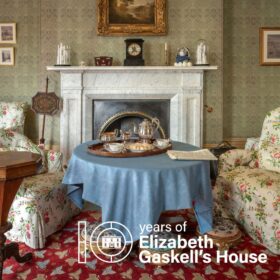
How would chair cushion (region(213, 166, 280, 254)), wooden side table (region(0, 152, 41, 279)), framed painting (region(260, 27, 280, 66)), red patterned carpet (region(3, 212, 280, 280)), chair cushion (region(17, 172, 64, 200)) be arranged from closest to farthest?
wooden side table (region(0, 152, 41, 279)) → red patterned carpet (region(3, 212, 280, 280)) → chair cushion (region(213, 166, 280, 254)) → chair cushion (region(17, 172, 64, 200)) → framed painting (region(260, 27, 280, 66))

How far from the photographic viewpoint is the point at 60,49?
411 centimetres

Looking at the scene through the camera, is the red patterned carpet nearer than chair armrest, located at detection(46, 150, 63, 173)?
Yes

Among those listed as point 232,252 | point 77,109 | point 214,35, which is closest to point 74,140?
point 77,109

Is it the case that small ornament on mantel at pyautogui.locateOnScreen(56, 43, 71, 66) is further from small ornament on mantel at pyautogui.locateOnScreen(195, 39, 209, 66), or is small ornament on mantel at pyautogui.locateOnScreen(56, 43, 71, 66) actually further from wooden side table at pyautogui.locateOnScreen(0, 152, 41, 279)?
wooden side table at pyautogui.locateOnScreen(0, 152, 41, 279)

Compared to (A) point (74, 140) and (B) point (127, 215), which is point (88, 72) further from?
(B) point (127, 215)

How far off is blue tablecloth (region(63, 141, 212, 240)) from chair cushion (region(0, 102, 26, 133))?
203 cm

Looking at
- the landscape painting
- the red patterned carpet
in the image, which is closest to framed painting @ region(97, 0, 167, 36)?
the landscape painting

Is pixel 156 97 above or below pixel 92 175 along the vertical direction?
above

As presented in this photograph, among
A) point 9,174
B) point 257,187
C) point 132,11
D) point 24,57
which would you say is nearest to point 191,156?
point 257,187

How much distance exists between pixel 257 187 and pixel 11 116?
279 centimetres

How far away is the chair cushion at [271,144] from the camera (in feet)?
9.13

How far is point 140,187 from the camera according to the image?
1.79m

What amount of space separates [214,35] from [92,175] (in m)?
3.08

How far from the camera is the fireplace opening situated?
4348 millimetres
